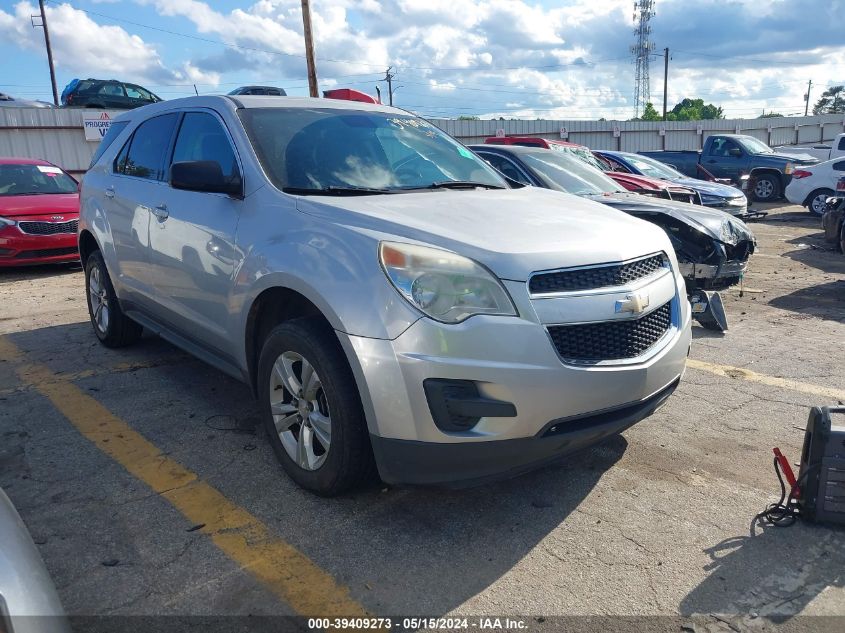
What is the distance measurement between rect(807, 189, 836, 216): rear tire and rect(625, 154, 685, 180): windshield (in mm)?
4179

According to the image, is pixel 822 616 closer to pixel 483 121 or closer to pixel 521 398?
pixel 521 398

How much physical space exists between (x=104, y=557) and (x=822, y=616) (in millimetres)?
2622

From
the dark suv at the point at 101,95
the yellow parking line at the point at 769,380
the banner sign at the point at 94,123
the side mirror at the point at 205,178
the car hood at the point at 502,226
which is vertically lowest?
the yellow parking line at the point at 769,380

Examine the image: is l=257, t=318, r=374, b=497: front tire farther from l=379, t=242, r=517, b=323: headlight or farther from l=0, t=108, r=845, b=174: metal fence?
l=0, t=108, r=845, b=174: metal fence

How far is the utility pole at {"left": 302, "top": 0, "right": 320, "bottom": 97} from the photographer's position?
20984 mm

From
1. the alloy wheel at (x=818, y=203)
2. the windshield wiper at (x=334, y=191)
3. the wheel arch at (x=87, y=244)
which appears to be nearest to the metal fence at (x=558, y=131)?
the wheel arch at (x=87, y=244)

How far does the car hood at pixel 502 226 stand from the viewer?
2.74 meters

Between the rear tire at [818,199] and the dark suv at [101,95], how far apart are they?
1887 centimetres

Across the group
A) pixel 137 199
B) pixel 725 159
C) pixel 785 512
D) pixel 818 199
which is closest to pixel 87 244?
pixel 137 199

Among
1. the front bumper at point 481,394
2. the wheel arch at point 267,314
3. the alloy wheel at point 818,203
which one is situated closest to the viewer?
the front bumper at point 481,394

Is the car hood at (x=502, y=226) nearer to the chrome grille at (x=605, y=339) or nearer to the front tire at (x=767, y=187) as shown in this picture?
the chrome grille at (x=605, y=339)

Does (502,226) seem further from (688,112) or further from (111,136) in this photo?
(688,112)

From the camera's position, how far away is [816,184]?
14.9 m

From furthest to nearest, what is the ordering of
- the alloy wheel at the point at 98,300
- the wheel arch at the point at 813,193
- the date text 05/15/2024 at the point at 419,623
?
the wheel arch at the point at 813,193 < the alloy wheel at the point at 98,300 < the date text 05/15/2024 at the point at 419,623
